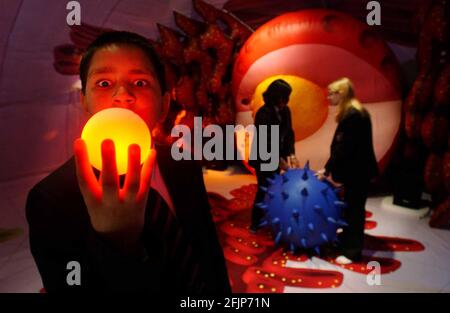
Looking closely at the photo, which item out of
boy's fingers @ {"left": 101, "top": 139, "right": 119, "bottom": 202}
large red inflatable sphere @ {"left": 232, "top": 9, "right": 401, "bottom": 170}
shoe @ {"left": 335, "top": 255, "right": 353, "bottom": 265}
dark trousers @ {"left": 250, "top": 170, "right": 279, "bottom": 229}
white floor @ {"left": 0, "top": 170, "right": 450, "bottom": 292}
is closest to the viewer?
boy's fingers @ {"left": 101, "top": 139, "right": 119, "bottom": 202}

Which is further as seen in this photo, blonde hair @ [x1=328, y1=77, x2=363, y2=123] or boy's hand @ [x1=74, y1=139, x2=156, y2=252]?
blonde hair @ [x1=328, y1=77, x2=363, y2=123]

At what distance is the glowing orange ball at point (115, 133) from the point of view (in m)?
0.54

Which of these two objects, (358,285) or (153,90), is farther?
(358,285)

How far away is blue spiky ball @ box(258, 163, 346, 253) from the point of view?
236 centimetres

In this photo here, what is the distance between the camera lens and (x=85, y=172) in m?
0.52

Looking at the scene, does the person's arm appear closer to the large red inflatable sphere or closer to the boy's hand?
the boy's hand

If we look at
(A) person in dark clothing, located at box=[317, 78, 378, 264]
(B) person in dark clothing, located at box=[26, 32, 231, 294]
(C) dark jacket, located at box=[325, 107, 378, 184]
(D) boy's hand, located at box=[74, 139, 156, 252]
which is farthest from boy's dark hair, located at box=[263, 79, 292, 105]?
(D) boy's hand, located at box=[74, 139, 156, 252]

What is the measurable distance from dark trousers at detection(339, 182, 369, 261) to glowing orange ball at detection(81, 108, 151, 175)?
1.95m

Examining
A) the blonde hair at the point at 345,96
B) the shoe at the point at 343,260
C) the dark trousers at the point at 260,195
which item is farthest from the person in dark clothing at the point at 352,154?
the dark trousers at the point at 260,195

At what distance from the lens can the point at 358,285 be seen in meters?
2.17

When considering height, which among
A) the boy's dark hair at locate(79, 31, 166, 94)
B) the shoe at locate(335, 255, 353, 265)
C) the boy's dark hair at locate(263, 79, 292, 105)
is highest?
the boy's dark hair at locate(263, 79, 292, 105)
